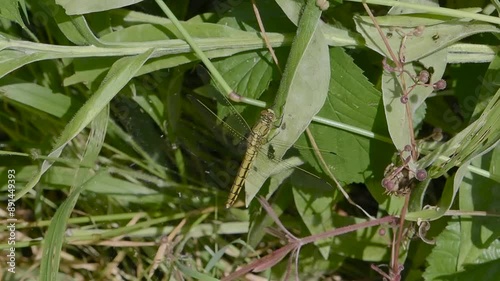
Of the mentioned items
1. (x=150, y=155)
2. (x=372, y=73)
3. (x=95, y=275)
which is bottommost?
(x=95, y=275)

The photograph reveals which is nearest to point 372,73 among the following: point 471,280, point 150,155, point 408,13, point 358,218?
point 408,13

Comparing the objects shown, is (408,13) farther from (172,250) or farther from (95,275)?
(95,275)

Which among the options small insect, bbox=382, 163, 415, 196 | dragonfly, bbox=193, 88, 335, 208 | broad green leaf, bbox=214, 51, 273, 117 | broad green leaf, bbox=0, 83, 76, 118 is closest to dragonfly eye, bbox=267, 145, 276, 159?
dragonfly, bbox=193, 88, 335, 208

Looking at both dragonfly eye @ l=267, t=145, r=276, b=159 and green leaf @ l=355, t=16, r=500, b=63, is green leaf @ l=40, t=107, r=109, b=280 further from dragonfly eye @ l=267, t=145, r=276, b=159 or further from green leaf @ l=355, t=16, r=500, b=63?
green leaf @ l=355, t=16, r=500, b=63

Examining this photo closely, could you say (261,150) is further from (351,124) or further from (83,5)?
(83,5)

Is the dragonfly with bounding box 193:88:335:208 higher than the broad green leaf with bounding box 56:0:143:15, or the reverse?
the broad green leaf with bounding box 56:0:143:15

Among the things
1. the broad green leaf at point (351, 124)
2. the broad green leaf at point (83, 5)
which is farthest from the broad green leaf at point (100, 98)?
the broad green leaf at point (351, 124)
